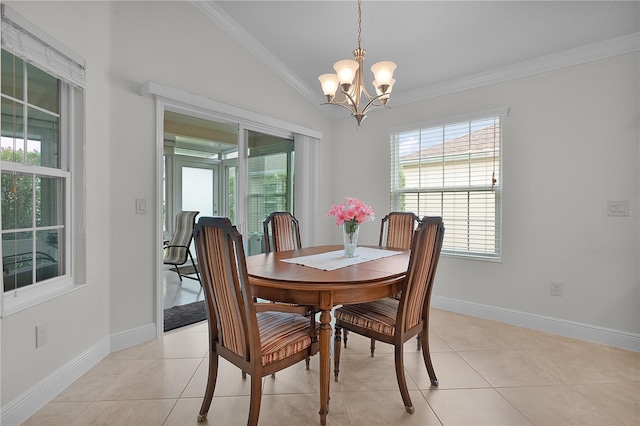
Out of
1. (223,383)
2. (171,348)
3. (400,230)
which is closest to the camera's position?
(223,383)

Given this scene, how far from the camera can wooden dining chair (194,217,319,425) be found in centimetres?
145

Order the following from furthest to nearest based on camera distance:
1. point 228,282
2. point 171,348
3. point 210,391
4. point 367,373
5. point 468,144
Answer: point 468,144 → point 171,348 → point 367,373 → point 210,391 → point 228,282

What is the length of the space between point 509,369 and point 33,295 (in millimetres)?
3093

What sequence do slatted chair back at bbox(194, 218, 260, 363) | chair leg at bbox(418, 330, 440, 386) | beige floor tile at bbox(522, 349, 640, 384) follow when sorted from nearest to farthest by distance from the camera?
slatted chair back at bbox(194, 218, 260, 363) < chair leg at bbox(418, 330, 440, 386) < beige floor tile at bbox(522, 349, 640, 384)

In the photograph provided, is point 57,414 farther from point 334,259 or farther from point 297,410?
point 334,259

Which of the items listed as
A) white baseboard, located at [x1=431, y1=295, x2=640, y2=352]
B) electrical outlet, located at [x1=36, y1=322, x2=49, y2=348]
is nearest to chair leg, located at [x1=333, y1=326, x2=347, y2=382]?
electrical outlet, located at [x1=36, y1=322, x2=49, y2=348]

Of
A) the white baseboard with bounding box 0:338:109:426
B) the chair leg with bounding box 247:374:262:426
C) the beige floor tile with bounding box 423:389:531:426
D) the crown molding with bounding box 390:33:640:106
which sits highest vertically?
the crown molding with bounding box 390:33:640:106

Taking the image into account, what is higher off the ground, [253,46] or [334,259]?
[253,46]

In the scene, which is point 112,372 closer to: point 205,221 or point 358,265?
point 205,221

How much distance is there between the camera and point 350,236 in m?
2.36

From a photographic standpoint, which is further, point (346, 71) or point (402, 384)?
point (346, 71)

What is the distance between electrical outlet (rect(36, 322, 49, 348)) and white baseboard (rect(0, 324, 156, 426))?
8.8 inches

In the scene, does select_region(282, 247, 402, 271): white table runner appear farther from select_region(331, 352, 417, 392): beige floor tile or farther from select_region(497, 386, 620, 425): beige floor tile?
select_region(497, 386, 620, 425): beige floor tile

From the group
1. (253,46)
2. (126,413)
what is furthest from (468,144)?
(126,413)
